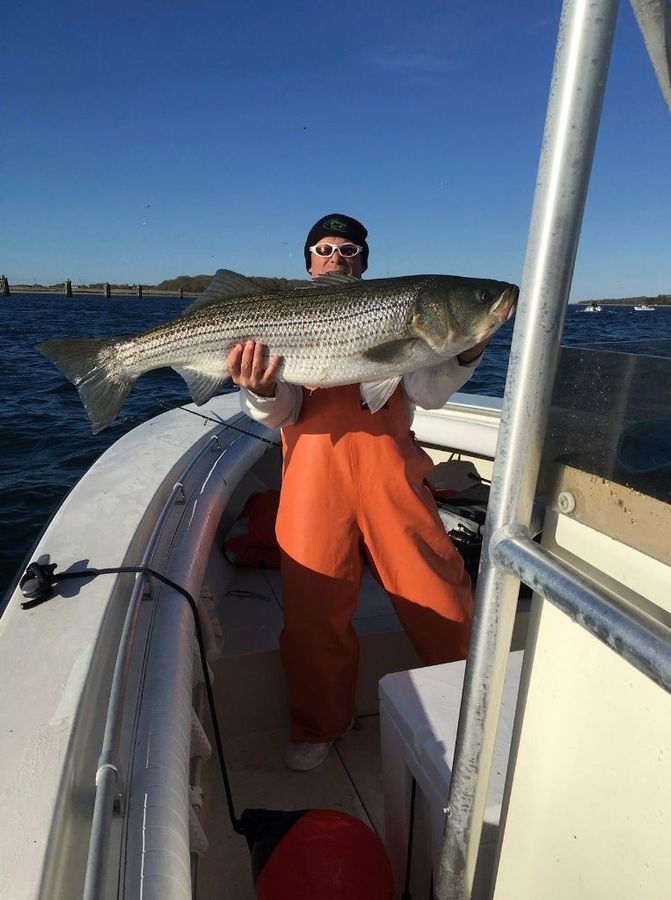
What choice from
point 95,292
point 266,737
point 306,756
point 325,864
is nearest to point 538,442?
point 325,864

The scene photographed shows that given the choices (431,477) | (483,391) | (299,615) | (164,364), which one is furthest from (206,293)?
(483,391)

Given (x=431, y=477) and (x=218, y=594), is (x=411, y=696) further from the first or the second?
(x=431, y=477)

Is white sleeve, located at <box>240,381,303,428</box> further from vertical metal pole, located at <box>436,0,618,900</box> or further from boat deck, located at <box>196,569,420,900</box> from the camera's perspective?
vertical metal pole, located at <box>436,0,618,900</box>

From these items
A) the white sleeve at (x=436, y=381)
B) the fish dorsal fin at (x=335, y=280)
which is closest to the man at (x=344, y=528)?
the white sleeve at (x=436, y=381)

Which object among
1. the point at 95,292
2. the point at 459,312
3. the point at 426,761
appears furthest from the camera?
the point at 95,292

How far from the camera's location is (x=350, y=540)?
2754mm

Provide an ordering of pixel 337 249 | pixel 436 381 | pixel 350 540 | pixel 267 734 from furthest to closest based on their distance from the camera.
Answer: pixel 267 734, pixel 337 249, pixel 436 381, pixel 350 540

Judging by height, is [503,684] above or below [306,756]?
above

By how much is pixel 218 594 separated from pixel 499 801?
2.49 m

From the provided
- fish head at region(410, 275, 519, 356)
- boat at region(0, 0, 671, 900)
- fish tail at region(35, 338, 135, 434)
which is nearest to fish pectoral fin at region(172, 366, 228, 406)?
fish tail at region(35, 338, 135, 434)

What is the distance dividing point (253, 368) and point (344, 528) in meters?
0.84

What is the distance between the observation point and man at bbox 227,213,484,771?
270 cm

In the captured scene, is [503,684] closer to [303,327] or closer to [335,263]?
[303,327]

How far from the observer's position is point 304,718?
9.79 ft
